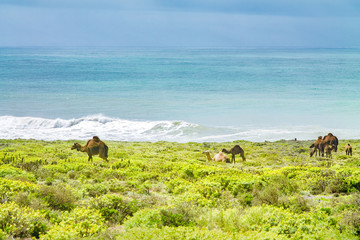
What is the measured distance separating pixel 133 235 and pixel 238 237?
193 centimetres

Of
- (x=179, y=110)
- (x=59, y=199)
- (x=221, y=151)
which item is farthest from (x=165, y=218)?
(x=179, y=110)

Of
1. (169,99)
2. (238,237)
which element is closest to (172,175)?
(238,237)

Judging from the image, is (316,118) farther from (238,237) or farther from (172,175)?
(238,237)

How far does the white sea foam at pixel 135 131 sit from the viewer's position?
3853cm

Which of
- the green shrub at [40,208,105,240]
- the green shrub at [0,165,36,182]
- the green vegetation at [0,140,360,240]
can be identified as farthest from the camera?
the green shrub at [0,165,36,182]

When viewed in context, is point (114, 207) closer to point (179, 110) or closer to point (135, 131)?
point (135, 131)

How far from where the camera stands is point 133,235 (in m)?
6.39

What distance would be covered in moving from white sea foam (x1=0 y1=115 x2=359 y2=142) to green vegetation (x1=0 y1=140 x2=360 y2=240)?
25028 millimetres

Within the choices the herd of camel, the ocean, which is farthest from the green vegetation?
the ocean

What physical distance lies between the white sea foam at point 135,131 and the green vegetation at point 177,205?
25.0 metres

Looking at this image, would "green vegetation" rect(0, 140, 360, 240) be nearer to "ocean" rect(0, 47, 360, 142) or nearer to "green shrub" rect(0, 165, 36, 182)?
"green shrub" rect(0, 165, 36, 182)

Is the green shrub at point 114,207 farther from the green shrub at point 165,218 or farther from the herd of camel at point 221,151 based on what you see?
the herd of camel at point 221,151

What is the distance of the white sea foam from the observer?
3853 cm

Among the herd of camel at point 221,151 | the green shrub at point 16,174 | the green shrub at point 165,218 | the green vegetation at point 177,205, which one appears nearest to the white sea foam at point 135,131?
the herd of camel at point 221,151
